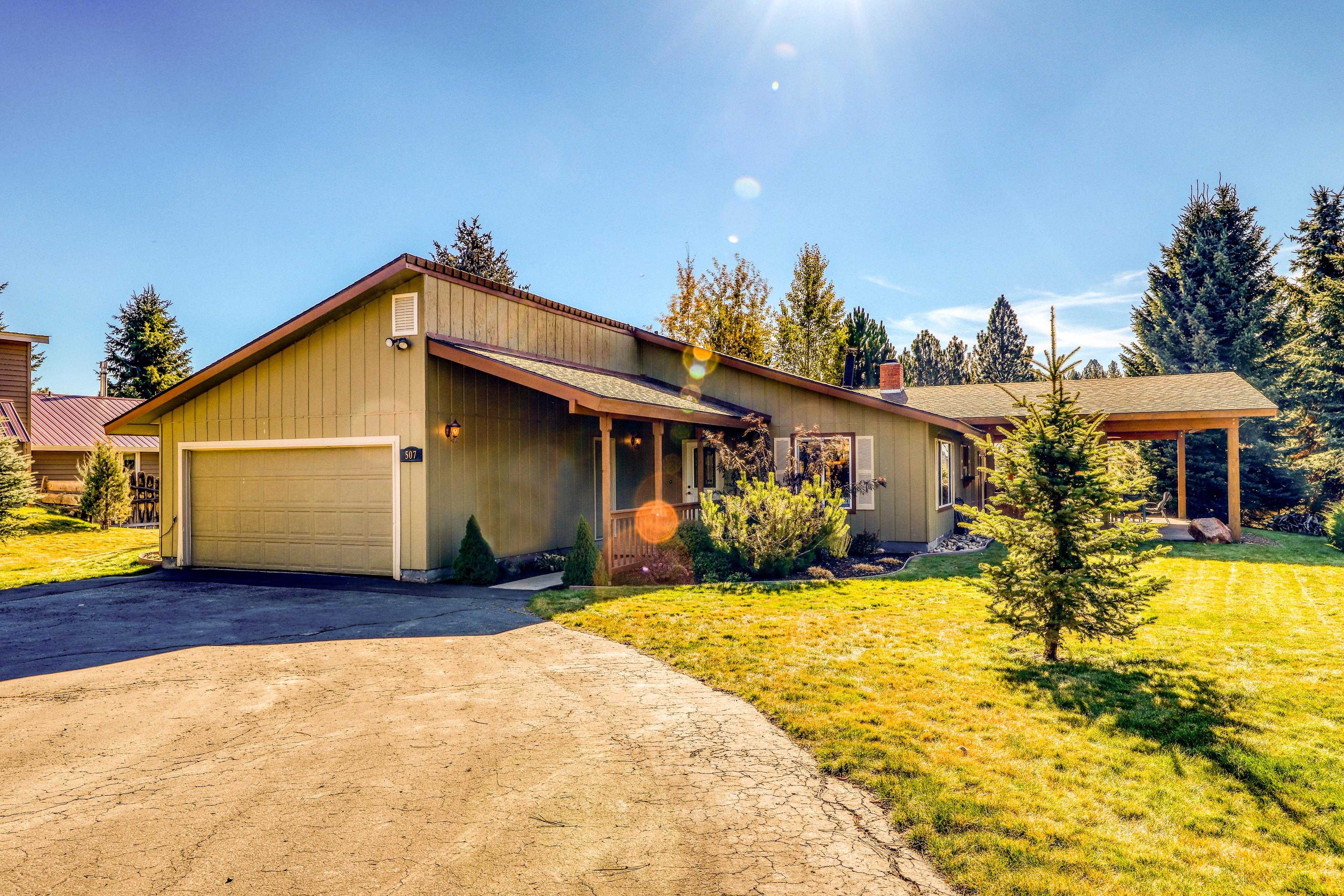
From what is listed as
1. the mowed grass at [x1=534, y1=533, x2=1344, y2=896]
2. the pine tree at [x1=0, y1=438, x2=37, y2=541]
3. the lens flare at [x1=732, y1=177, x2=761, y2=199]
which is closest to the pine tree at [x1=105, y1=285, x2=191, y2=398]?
the pine tree at [x1=0, y1=438, x2=37, y2=541]

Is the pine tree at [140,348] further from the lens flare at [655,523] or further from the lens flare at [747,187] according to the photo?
the lens flare at [655,523]

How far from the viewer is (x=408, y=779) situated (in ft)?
12.4

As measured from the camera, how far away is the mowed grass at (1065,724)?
116 inches

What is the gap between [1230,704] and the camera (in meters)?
4.74

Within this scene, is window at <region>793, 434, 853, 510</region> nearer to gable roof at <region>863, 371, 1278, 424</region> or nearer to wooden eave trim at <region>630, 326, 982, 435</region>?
wooden eave trim at <region>630, 326, 982, 435</region>

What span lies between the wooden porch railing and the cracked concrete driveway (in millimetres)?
3499

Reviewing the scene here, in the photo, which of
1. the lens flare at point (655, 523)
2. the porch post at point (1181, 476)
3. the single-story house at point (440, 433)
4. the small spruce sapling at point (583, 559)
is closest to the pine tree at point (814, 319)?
the porch post at point (1181, 476)

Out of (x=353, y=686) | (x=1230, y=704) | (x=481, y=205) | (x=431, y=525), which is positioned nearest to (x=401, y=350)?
(x=431, y=525)

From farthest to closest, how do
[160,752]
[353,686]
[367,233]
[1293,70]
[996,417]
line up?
[367,233], [996,417], [1293,70], [353,686], [160,752]

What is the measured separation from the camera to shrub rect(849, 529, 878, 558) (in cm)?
1267

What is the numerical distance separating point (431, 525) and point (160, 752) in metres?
6.12

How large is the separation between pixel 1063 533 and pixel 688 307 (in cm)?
2668

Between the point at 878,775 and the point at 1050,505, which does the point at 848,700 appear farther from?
the point at 1050,505

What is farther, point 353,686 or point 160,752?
point 353,686
